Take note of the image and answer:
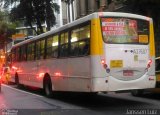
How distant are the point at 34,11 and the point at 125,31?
76.0 feet

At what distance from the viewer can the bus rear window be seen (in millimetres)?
13781

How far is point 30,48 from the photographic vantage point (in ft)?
71.1

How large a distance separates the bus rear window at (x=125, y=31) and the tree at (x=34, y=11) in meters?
22.5

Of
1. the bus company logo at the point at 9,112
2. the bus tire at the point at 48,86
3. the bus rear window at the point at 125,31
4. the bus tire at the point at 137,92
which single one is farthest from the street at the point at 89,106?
the bus rear window at the point at 125,31

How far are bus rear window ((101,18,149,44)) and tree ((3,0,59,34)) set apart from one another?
2252 centimetres

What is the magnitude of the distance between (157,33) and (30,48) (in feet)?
31.5

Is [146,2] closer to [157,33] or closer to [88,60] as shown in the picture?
[157,33]

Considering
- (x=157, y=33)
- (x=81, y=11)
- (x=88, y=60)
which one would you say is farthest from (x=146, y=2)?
(x=81, y=11)

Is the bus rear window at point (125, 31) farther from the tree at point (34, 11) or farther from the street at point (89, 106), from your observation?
the tree at point (34, 11)

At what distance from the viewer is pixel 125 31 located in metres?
14.0

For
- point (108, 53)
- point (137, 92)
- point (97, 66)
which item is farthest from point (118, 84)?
point (137, 92)

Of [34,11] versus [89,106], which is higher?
[34,11]

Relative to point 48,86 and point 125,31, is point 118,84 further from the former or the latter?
point 48,86

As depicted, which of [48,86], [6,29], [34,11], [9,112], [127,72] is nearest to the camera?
[9,112]
